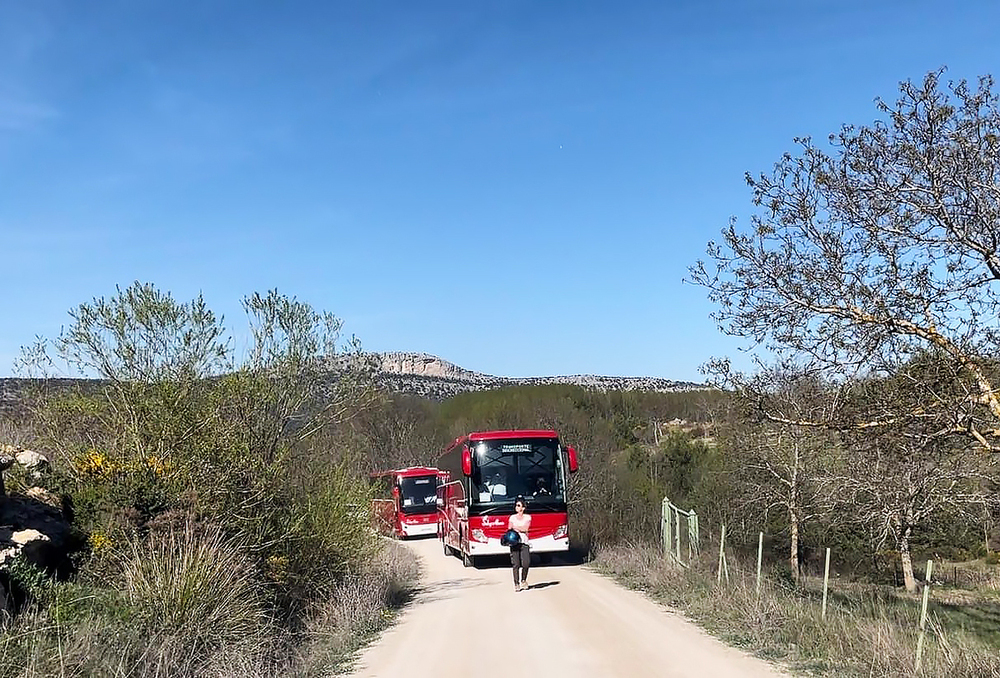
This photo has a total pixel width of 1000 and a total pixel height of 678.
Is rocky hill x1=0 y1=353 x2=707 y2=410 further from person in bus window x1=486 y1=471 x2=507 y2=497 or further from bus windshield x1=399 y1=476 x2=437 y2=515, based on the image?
person in bus window x1=486 y1=471 x2=507 y2=497

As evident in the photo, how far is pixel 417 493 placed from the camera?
4081 centimetres

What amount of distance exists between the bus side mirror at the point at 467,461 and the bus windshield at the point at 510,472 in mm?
105

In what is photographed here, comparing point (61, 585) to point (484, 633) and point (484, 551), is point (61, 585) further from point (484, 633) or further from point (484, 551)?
point (484, 551)

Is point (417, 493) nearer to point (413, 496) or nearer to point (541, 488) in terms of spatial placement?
point (413, 496)

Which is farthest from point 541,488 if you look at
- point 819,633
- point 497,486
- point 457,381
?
point 457,381

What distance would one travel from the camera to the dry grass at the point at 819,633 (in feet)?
29.1

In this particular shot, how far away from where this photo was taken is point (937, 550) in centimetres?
3694

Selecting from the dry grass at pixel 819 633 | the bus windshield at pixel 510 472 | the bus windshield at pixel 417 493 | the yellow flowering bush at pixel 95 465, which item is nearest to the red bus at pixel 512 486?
the bus windshield at pixel 510 472

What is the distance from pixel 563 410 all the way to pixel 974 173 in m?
37.0

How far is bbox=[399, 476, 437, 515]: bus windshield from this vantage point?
40594 millimetres

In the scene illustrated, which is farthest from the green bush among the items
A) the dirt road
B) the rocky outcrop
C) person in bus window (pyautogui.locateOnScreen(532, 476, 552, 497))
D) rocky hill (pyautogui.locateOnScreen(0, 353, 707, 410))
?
rocky hill (pyautogui.locateOnScreen(0, 353, 707, 410))

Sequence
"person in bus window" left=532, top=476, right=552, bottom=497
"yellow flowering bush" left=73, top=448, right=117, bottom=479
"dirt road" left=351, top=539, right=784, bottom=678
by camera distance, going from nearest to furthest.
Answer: "dirt road" left=351, top=539, right=784, bottom=678 < "yellow flowering bush" left=73, top=448, right=117, bottom=479 < "person in bus window" left=532, top=476, right=552, bottom=497

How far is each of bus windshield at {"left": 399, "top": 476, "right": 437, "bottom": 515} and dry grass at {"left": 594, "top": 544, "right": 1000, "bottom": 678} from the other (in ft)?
80.2

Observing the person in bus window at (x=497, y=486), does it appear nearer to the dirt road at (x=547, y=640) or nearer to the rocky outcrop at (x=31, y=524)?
the dirt road at (x=547, y=640)
